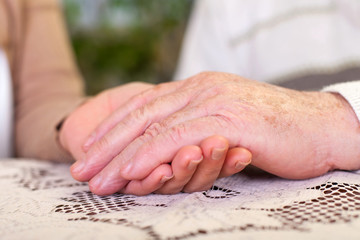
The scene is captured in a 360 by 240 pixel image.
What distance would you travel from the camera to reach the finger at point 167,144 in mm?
512

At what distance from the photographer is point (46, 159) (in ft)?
2.96

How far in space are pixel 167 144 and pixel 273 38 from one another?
887mm

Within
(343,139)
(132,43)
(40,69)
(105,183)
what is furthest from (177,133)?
(132,43)

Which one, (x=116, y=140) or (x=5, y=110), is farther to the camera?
(x=5, y=110)

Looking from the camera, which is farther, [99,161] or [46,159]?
[46,159]

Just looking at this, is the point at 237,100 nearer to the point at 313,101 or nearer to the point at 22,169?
the point at 313,101

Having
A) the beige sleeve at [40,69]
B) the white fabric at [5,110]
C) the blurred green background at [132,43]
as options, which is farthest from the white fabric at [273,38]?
the blurred green background at [132,43]

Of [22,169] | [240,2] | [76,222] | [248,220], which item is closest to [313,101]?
[248,220]

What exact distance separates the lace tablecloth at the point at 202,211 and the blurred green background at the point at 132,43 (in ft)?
7.17

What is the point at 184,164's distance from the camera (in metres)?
0.48

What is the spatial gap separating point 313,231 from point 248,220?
Answer: 0.07 meters

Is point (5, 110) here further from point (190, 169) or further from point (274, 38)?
point (274, 38)

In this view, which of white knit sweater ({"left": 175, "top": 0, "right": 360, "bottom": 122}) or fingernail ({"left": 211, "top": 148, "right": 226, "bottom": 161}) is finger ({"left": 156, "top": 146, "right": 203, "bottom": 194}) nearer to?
fingernail ({"left": 211, "top": 148, "right": 226, "bottom": 161})

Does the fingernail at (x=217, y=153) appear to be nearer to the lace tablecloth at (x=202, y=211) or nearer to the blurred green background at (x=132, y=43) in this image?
the lace tablecloth at (x=202, y=211)
